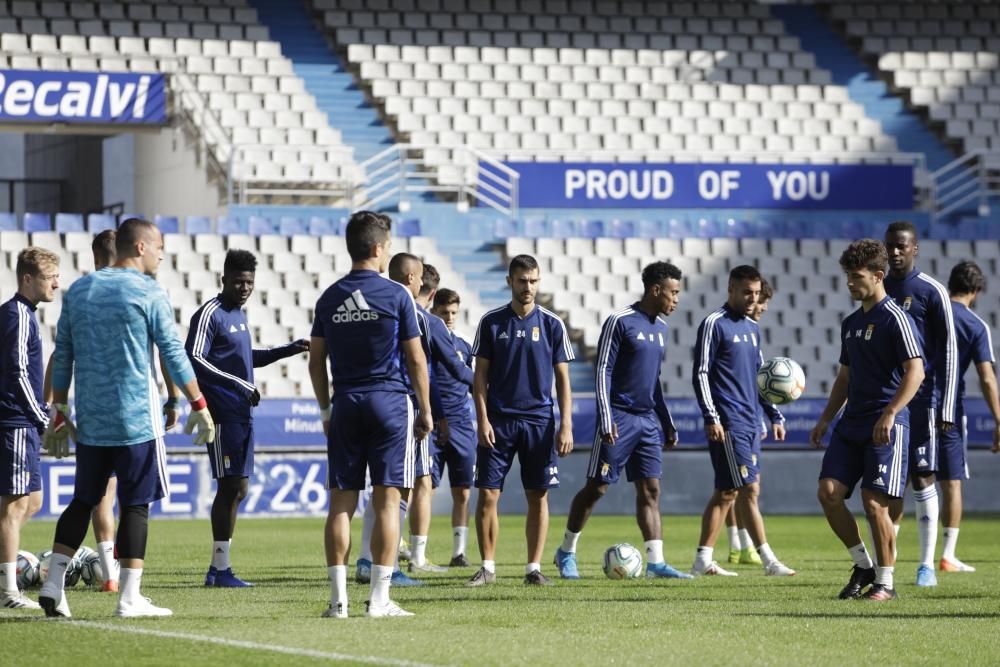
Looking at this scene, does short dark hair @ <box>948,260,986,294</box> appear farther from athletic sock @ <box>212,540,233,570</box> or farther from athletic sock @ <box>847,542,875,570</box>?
athletic sock @ <box>212,540,233,570</box>

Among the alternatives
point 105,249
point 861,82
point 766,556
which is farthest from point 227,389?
point 861,82

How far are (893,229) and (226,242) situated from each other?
15757 millimetres

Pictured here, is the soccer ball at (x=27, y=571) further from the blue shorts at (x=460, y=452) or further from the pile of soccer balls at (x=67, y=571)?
the blue shorts at (x=460, y=452)

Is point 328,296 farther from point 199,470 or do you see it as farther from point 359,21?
point 359,21

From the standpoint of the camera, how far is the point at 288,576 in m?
11.7

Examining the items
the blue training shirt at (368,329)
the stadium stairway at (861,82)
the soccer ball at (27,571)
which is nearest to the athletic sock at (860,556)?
the blue training shirt at (368,329)

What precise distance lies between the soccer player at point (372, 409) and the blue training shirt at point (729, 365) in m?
4.19

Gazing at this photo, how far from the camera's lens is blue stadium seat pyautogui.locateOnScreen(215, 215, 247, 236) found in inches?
989

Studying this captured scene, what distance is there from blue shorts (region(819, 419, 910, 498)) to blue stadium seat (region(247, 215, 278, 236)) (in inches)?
666

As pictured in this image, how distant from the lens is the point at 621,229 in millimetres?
27625

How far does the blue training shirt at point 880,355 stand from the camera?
368 inches

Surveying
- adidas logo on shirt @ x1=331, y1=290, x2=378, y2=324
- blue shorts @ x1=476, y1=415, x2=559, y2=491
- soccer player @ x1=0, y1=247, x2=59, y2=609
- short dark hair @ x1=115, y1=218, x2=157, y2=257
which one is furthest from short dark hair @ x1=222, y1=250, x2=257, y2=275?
adidas logo on shirt @ x1=331, y1=290, x2=378, y2=324

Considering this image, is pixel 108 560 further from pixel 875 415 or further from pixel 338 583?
pixel 875 415

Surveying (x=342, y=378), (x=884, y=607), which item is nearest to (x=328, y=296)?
(x=342, y=378)
